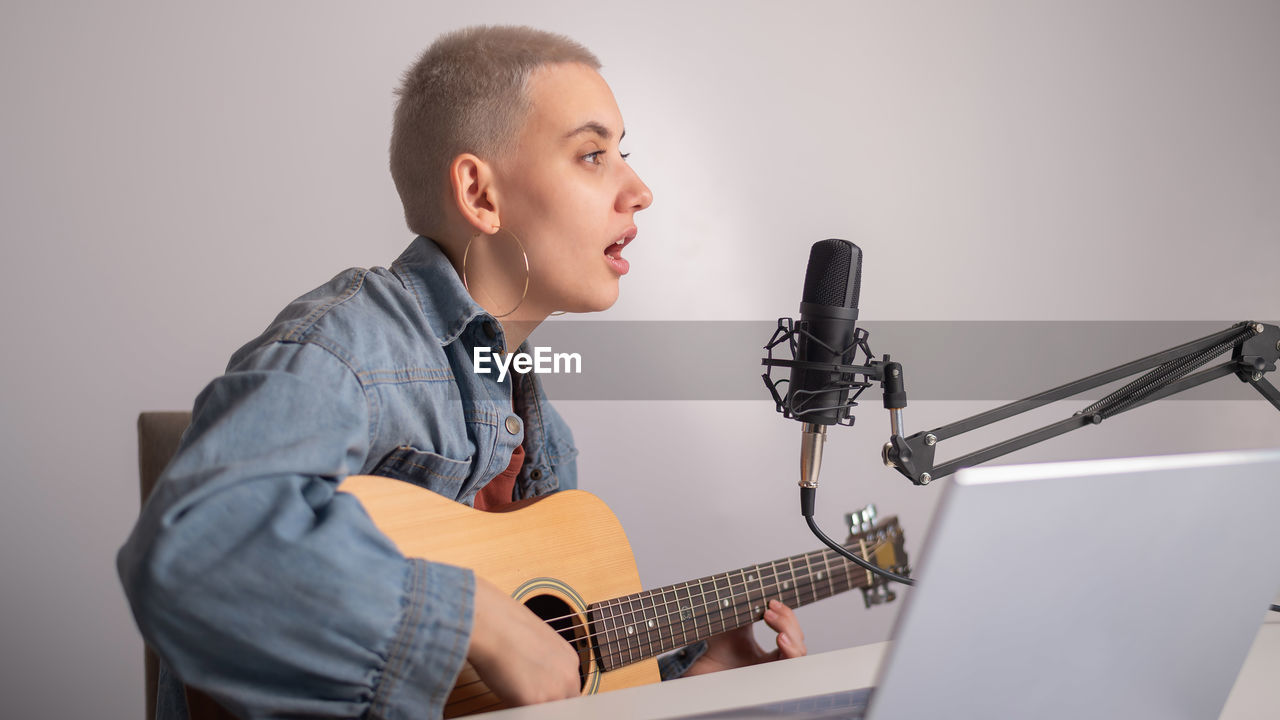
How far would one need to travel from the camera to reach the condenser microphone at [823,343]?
0.87 meters

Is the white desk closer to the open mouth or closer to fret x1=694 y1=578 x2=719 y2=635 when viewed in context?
fret x1=694 y1=578 x2=719 y2=635

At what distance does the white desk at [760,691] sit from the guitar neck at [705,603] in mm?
296

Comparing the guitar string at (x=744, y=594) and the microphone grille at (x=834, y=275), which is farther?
the guitar string at (x=744, y=594)

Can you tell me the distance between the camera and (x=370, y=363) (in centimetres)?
93

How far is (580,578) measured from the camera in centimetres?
110

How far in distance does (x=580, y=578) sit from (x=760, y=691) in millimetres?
400

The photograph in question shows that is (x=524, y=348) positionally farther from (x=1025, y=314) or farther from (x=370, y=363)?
(x=1025, y=314)

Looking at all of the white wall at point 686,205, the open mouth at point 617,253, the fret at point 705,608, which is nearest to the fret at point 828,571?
the fret at point 705,608

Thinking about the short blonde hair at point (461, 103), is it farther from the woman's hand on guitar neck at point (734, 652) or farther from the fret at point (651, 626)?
the woman's hand on guitar neck at point (734, 652)

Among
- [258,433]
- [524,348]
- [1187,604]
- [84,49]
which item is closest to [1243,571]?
[1187,604]

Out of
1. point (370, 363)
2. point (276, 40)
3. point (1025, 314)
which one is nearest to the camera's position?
point (370, 363)

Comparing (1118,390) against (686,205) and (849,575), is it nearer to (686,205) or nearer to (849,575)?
(849,575)

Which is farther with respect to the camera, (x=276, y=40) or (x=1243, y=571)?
(x=276, y=40)

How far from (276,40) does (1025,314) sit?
1.94 m
